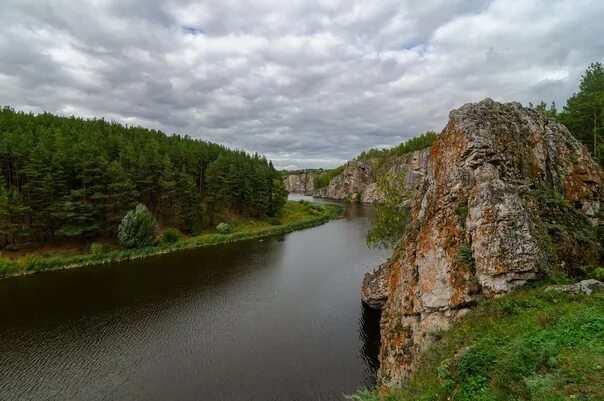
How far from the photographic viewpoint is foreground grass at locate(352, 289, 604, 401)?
6.39 m

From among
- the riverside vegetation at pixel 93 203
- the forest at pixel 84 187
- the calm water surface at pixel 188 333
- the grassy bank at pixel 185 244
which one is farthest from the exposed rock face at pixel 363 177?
the calm water surface at pixel 188 333

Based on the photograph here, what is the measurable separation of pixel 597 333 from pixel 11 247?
53.1 meters

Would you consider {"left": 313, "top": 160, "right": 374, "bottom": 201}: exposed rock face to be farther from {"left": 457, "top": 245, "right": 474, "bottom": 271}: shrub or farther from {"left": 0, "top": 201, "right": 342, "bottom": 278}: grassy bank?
{"left": 457, "top": 245, "right": 474, "bottom": 271}: shrub

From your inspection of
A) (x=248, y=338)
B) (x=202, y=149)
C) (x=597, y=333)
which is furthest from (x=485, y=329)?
(x=202, y=149)

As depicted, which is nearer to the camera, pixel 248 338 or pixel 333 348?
pixel 333 348

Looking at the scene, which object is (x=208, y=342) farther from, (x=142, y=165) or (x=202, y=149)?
(x=202, y=149)

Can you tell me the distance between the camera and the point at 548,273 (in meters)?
10.9

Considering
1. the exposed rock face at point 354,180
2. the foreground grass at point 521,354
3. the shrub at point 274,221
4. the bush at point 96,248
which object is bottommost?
the bush at point 96,248

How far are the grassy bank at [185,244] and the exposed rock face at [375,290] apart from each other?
30.8 meters

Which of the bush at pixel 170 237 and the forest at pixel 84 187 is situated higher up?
the forest at pixel 84 187

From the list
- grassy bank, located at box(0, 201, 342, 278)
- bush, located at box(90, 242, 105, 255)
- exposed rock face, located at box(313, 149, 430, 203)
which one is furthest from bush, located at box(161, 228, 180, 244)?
exposed rock face, located at box(313, 149, 430, 203)

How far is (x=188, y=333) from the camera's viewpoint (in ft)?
76.5

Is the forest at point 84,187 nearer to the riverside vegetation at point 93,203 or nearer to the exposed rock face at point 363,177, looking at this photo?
the riverside vegetation at point 93,203

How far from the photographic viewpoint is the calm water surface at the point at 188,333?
17609 mm
